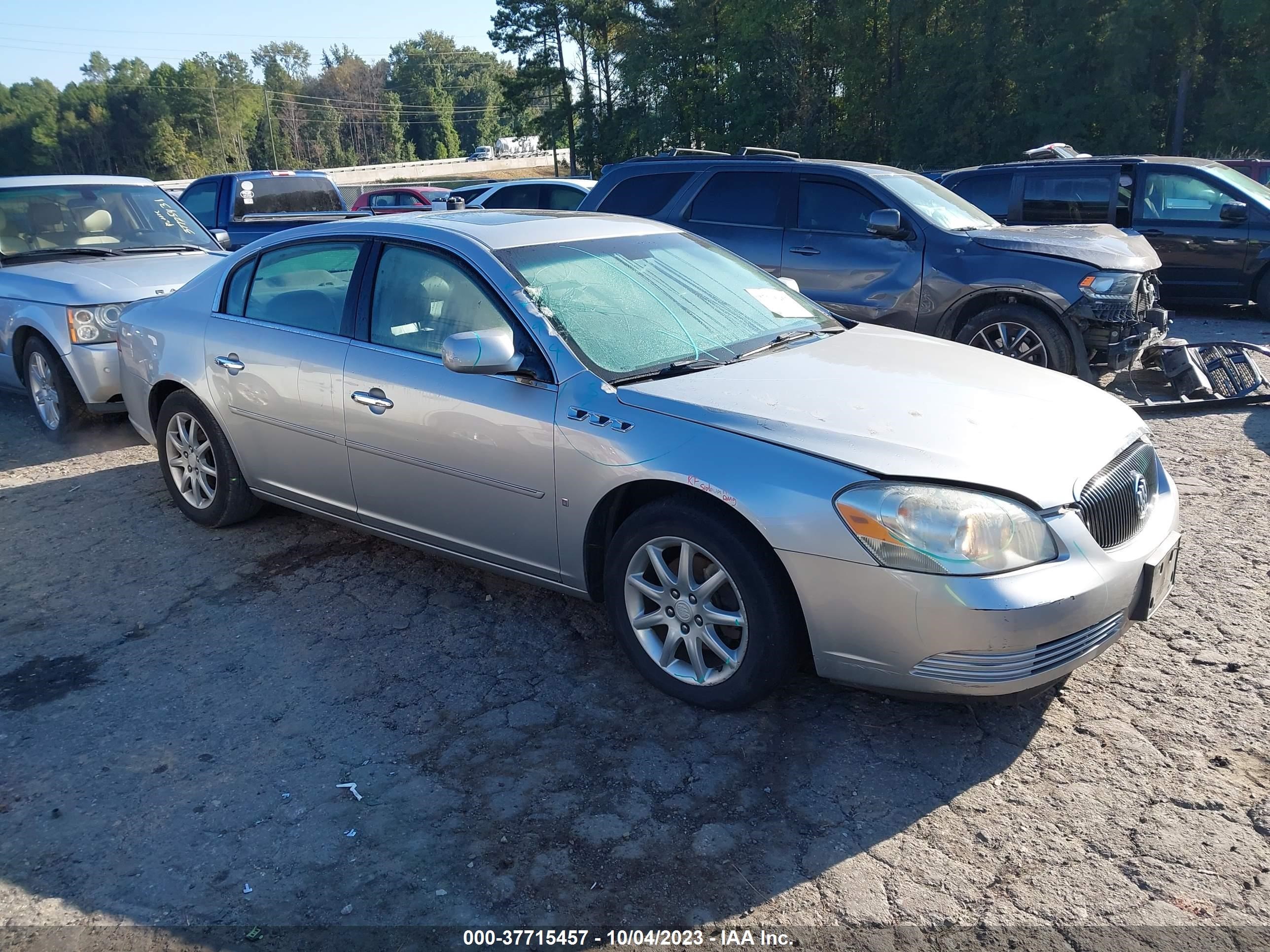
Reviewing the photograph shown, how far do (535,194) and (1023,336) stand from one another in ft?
32.3

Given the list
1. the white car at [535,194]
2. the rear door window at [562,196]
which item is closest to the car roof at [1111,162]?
the rear door window at [562,196]

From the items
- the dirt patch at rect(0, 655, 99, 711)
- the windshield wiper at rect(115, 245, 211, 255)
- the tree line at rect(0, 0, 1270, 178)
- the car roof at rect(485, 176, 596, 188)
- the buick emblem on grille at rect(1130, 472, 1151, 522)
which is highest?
A: the tree line at rect(0, 0, 1270, 178)

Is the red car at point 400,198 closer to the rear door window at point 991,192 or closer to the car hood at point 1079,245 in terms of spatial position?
the rear door window at point 991,192

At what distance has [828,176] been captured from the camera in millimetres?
8039

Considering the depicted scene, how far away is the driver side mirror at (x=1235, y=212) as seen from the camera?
10328 mm

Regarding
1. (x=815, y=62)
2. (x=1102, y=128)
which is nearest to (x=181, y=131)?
(x=815, y=62)

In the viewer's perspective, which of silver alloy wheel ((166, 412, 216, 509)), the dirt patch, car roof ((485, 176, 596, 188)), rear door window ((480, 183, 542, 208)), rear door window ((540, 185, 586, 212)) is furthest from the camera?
rear door window ((480, 183, 542, 208))

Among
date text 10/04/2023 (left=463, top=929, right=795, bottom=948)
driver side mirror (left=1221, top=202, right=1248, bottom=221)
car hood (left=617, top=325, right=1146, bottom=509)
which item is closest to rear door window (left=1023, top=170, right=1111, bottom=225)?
driver side mirror (left=1221, top=202, right=1248, bottom=221)

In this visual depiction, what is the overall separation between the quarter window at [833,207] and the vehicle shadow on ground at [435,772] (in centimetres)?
Result: 473

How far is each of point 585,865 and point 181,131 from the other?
112 meters

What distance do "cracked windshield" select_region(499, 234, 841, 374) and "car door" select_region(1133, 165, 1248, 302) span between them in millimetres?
7821

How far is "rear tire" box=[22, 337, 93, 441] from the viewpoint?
7.17 metres

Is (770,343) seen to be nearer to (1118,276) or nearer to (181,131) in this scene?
(1118,276)

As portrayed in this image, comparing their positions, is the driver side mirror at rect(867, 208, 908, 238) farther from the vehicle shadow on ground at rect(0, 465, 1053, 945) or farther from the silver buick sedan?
the vehicle shadow on ground at rect(0, 465, 1053, 945)
